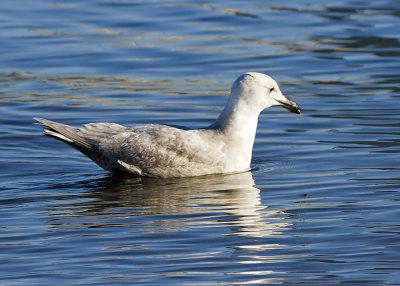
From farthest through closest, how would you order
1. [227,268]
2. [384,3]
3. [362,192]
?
[384,3] < [362,192] < [227,268]

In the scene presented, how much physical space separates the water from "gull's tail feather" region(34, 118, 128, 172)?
203mm

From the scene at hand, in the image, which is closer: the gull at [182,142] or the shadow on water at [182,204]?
the shadow on water at [182,204]

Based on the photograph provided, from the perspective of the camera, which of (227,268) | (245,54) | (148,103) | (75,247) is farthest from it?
(245,54)

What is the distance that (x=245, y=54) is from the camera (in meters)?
16.5

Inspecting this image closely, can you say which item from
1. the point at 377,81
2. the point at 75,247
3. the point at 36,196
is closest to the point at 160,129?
the point at 36,196

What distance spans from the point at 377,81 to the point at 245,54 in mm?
2648

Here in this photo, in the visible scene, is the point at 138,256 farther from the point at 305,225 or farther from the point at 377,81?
the point at 377,81

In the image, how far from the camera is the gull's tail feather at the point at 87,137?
1062cm

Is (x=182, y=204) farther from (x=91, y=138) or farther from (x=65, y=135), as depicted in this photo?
(x=65, y=135)

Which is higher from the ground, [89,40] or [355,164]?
[89,40]

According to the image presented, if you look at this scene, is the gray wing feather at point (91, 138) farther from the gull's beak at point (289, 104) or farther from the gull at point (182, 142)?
the gull's beak at point (289, 104)

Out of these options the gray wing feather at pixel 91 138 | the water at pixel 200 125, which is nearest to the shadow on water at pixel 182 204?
the water at pixel 200 125

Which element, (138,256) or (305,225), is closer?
(138,256)

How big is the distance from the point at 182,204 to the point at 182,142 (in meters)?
1.14
